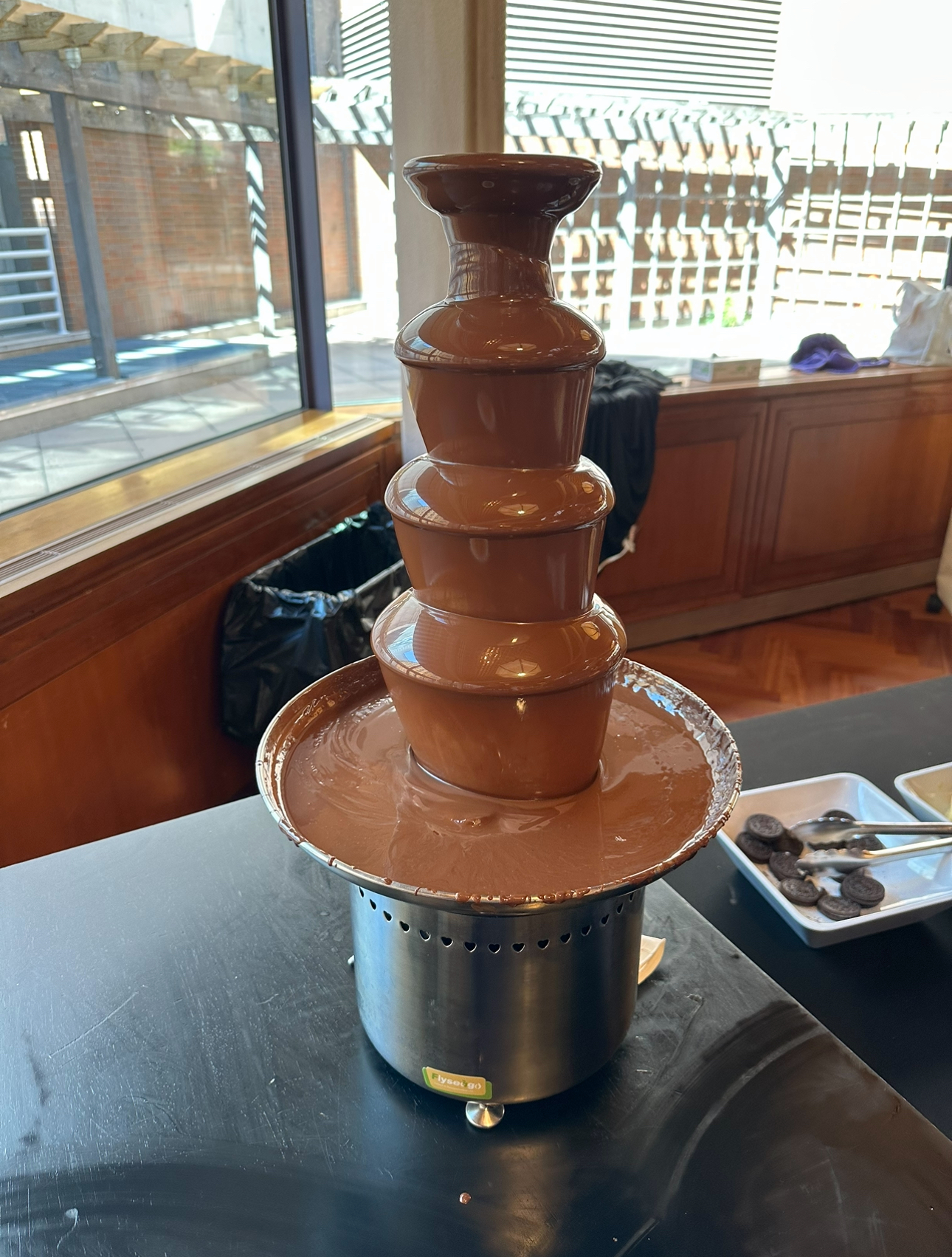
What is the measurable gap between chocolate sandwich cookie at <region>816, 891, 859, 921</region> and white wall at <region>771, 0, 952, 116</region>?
11.7ft

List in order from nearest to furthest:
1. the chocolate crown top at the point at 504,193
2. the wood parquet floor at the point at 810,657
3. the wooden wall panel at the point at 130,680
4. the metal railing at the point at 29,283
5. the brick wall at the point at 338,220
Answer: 1. the chocolate crown top at the point at 504,193
2. the wooden wall panel at the point at 130,680
3. the metal railing at the point at 29,283
4. the brick wall at the point at 338,220
5. the wood parquet floor at the point at 810,657

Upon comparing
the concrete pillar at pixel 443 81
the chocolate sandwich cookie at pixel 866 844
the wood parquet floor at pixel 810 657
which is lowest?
the wood parquet floor at pixel 810 657

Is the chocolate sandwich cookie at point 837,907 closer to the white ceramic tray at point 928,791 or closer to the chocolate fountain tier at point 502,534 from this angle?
the white ceramic tray at point 928,791

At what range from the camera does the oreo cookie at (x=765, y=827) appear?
1041 millimetres

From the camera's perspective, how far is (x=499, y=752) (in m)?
0.67

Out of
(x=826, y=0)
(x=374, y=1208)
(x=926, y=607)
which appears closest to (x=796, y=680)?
(x=926, y=607)

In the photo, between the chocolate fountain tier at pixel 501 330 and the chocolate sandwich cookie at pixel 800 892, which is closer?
the chocolate fountain tier at pixel 501 330

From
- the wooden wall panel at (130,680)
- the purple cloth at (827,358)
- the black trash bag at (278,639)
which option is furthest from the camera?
the purple cloth at (827,358)

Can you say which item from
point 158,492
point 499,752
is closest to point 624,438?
point 158,492

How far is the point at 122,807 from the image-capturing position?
1801 mm

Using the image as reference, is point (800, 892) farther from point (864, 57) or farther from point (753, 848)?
point (864, 57)

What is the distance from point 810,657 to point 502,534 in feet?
10.0

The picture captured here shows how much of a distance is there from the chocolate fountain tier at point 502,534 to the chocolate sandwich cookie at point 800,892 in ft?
1.58

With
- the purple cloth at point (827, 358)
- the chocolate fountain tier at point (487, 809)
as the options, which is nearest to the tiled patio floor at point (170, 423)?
the chocolate fountain tier at point (487, 809)
